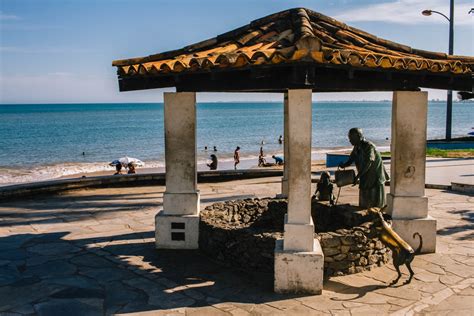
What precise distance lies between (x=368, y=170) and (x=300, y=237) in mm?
2074

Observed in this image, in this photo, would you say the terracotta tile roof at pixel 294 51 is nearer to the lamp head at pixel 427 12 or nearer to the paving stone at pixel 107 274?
the paving stone at pixel 107 274

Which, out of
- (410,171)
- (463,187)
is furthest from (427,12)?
(410,171)

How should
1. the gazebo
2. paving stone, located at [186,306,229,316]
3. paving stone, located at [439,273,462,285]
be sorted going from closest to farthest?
paving stone, located at [186,306,229,316] < the gazebo < paving stone, located at [439,273,462,285]

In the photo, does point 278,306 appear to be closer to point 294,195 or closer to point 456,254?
point 294,195

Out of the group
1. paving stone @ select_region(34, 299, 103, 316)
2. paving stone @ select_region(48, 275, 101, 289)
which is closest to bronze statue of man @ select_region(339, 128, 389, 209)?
paving stone @ select_region(48, 275, 101, 289)

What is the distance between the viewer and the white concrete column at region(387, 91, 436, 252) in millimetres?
7227

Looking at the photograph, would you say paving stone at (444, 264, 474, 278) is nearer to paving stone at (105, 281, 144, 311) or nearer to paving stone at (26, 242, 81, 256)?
paving stone at (105, 281, 144, 311)

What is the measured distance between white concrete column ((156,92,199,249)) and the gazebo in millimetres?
16

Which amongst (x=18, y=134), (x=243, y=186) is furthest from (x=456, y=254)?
(x=18, y=134)

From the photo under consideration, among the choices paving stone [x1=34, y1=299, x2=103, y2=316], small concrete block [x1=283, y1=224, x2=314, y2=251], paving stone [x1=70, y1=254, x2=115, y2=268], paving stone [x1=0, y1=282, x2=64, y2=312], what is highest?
small concrete block [x1=283, y1=224, x2=314, y2=251]

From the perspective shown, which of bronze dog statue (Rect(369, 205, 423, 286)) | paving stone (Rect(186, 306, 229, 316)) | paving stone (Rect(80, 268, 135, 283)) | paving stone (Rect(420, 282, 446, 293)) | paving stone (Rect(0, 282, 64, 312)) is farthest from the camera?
paving stone (Rect(80, 268, 135, 283))

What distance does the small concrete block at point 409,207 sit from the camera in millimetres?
7340

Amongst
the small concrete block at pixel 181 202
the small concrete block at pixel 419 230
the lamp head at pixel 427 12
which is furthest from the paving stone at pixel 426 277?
the lamp head at pixel 427 12

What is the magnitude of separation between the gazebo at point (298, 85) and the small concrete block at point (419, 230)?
0.02 metres
